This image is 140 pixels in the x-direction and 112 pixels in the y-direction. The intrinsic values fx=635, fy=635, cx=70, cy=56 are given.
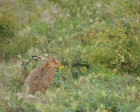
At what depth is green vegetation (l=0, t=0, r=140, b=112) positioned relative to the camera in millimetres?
7762

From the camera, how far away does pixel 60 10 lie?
14477 millimetres

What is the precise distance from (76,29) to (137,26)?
4279mm

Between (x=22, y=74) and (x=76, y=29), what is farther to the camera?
(x=76, y=29)

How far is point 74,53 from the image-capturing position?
36.3 feet

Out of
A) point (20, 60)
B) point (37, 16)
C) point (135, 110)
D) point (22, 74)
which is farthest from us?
point (37, 16)

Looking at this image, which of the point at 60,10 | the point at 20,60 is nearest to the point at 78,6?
the point at 60,10

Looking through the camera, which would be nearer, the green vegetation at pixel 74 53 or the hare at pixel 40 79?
the green vegetation at pixel 74 53

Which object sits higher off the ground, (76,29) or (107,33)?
(107,33)

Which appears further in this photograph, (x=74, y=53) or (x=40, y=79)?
(x=74, y=53)

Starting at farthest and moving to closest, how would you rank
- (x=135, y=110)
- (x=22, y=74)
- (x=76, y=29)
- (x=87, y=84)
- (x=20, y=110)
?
1. (x=76, y=29)
2. (x=22, y=74)
3. (x=87, y=84)
4. (x=20, y=110)
5. (x=135, y=110)

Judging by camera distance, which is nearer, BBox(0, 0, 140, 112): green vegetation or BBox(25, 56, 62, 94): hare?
BBox(0, 0, 140, 112): green vegetation

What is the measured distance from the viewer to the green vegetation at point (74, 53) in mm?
7762

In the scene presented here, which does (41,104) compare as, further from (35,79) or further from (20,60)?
(20,60)

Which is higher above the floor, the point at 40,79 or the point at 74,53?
the point at 40,79
